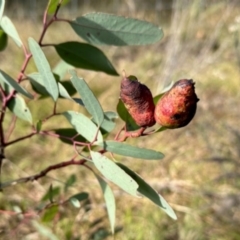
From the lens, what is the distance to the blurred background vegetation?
1.72 metres

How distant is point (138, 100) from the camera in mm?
592

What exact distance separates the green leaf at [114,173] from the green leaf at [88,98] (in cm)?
4

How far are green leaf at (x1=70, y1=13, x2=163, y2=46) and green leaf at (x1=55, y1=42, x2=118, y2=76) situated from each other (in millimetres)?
36

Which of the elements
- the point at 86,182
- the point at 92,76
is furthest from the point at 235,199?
the point at 92,76

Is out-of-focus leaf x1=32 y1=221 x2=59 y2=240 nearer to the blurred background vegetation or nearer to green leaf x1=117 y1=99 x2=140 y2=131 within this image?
the blurred background vegetation

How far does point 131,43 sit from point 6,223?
1119mm

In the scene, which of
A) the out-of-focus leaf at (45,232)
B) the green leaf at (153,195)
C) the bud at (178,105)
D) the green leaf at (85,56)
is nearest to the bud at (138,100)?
the bud at (178,105)

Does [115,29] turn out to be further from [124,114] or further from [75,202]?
[75,202]

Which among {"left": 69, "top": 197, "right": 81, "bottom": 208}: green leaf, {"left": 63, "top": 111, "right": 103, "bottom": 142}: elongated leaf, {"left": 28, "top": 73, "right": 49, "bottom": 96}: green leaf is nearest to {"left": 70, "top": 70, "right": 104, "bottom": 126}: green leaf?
{"left": 63, "top": 111, "right": 103, "bottom": 142}: elongated leaf

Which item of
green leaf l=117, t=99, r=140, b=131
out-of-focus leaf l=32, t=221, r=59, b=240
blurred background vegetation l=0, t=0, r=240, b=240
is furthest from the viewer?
blurred background vegetation l=0, t=0, r=240, b=240

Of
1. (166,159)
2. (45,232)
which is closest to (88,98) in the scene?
(45,232)

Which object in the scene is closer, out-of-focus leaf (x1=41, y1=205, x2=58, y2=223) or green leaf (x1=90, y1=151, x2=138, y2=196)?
green leaf (x1=90, y1=151, x2=138, y2=196)

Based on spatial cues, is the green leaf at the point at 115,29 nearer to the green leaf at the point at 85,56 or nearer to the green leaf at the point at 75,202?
the green leaf at the point at 85,56

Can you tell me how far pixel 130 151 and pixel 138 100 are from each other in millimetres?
93
